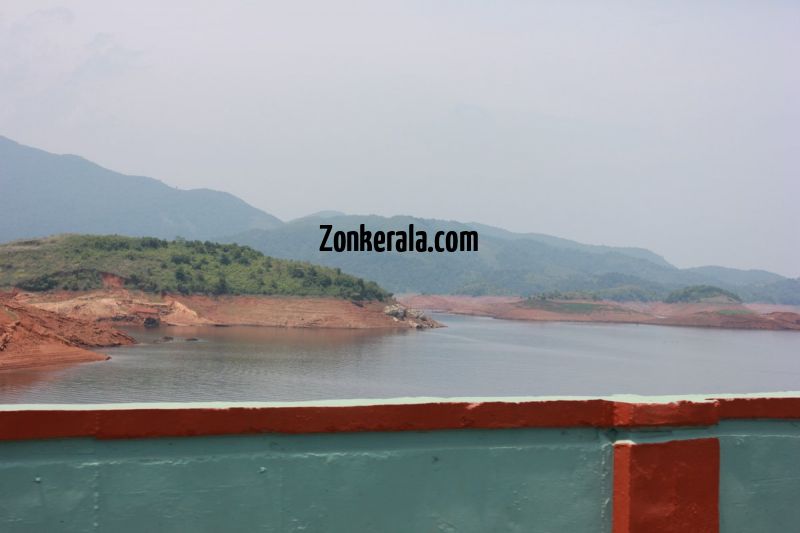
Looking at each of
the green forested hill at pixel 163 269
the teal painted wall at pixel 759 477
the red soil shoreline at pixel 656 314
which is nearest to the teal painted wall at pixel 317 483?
the teal painted wall at pixel 759 477

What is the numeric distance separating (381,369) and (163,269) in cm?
3836

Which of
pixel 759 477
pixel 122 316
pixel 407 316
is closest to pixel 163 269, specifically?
pixel 122 316

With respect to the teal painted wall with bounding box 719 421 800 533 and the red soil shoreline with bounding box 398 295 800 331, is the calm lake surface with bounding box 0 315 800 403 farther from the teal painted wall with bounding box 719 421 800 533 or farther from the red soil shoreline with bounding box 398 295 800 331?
the red soil shoreline with bounding box 398 295 800 331

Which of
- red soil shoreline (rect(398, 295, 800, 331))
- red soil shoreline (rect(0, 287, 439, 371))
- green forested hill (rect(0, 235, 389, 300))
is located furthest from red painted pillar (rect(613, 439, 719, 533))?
red soil shoreline (rect(398, 295, 800, 331))

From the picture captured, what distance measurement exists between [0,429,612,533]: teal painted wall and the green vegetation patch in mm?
140447

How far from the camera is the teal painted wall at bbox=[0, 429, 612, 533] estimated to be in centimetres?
313

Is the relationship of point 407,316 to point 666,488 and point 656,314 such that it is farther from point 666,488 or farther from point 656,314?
point 666,488

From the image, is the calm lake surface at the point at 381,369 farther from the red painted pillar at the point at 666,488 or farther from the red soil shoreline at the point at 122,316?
the red painted pillar at the point at 666,488

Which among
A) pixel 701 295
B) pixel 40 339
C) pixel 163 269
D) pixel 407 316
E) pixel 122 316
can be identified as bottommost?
pixel 40 339

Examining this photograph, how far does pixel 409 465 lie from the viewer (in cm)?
350

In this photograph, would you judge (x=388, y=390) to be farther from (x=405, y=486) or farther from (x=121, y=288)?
(x=121, y=288)

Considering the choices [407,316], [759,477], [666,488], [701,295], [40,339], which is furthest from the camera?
[701,295]

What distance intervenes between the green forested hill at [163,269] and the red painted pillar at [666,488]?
68.9m

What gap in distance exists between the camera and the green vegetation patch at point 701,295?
134m
